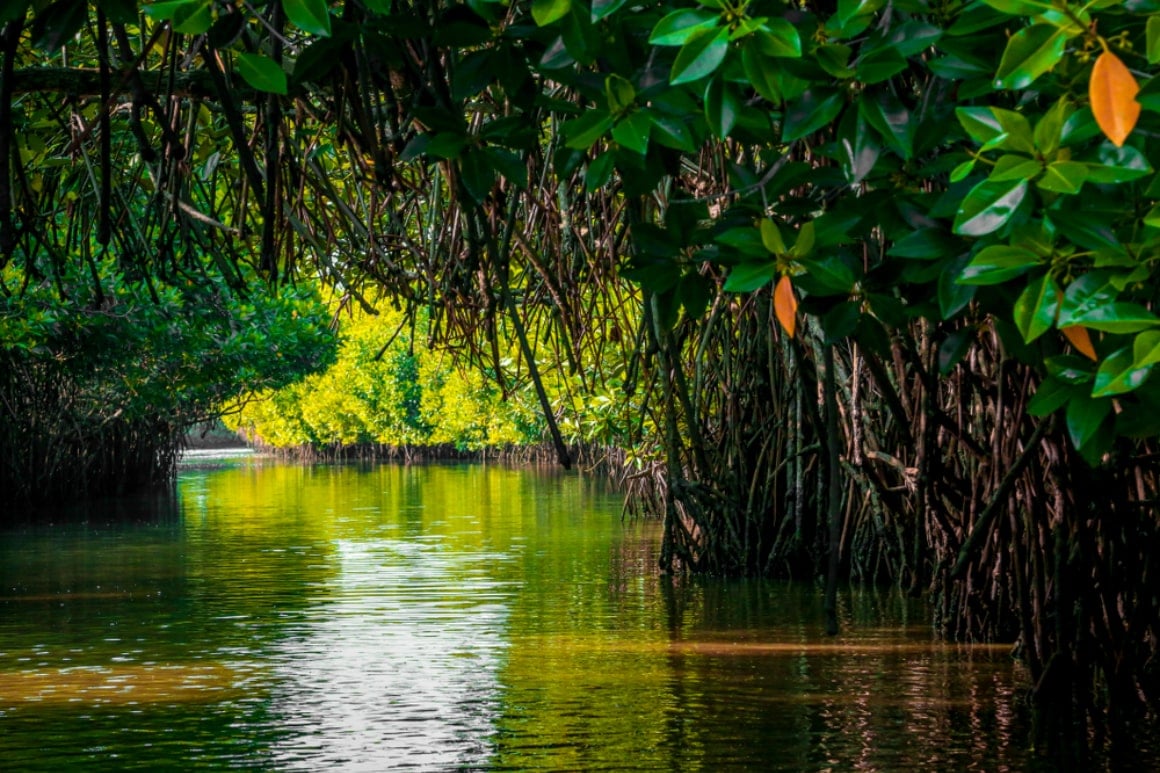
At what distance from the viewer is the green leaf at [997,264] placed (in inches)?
92.6

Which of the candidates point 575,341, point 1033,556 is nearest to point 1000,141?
point 575,341

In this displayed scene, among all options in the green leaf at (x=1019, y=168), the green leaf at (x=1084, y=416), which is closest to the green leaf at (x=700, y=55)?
the green leaf at (x=1019, y=168)

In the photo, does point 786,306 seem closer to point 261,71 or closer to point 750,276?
point 750,276

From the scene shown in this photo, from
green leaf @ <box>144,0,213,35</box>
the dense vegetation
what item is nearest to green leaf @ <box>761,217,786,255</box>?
A: the dense vegetation

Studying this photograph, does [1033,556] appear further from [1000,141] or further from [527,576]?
[527,576]

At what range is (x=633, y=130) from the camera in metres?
2.45

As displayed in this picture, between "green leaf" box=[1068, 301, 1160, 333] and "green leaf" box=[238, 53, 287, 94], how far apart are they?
1.11 m

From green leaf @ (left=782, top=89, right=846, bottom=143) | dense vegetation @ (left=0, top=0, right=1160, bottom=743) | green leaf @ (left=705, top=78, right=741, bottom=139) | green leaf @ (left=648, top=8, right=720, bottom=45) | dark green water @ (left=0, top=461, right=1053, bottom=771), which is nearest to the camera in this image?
green leaf @ (left=648, top=8, right=720, bottom=45)

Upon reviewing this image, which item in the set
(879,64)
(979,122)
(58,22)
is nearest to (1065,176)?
(979,122)

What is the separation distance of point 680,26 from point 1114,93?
60cm

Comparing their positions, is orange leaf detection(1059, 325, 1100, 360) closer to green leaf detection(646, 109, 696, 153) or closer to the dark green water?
green leaf detection(646, 109, 696, 153)

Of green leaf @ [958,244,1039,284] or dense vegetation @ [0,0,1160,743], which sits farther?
green leaf @ [958,244,1039,284]

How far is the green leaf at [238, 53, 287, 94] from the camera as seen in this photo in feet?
7.92

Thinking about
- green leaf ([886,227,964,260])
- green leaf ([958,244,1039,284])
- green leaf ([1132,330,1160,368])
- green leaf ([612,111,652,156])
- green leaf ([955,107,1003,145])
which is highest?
green leaf ([612,111,652,156])
